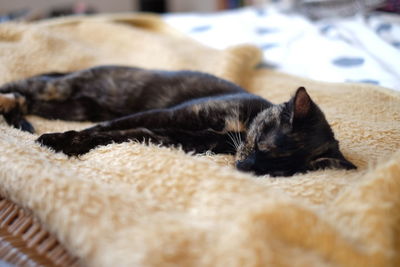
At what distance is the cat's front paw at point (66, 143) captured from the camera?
99 centimetres

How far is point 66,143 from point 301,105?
69 cm

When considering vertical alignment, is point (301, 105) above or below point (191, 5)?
below

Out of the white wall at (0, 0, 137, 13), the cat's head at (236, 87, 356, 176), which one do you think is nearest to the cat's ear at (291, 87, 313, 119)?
the cat's head at (236, 87, 356, 176)

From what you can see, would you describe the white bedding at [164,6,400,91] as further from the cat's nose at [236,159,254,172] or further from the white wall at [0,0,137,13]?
the white wall at [0,0,137,13]

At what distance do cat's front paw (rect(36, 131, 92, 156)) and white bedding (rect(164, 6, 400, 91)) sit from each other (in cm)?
115

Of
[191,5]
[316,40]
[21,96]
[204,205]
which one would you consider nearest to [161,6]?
[191,5]

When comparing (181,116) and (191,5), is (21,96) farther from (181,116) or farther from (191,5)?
(191,5)

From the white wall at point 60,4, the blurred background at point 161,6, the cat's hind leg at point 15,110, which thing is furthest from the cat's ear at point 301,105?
the white wall at point 60,4

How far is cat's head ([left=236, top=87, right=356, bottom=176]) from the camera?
93cm

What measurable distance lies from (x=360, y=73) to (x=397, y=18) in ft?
2.25

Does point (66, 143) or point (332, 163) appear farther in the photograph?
point (66, 143)

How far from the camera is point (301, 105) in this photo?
0.95 metres

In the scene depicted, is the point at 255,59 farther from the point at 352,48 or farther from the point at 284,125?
the point at 284,125

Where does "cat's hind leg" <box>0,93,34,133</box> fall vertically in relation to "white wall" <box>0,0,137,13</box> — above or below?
below
